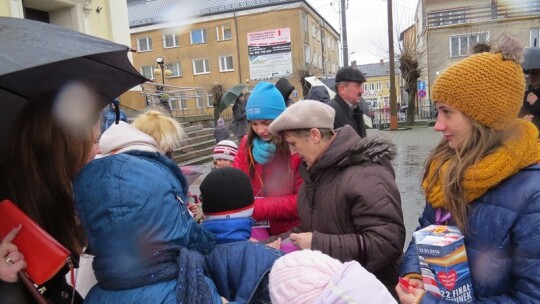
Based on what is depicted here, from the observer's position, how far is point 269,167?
2.99 metres

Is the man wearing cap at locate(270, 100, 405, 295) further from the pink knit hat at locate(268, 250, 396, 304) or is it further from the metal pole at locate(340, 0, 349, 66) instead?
the metal pole at locate(340, 0, 349, 66)

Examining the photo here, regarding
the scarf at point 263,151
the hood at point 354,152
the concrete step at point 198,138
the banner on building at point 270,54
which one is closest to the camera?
the hood at point 354,152

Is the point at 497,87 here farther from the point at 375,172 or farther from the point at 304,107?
the point at 304,107

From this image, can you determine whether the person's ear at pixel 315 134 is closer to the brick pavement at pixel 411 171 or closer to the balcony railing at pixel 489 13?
the brick pavement at pixel 411 171

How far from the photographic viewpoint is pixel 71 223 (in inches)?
64.8

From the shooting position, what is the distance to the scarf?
2.95 metres

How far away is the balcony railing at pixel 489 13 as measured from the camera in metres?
28.7

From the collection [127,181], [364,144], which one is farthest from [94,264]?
[364,144]

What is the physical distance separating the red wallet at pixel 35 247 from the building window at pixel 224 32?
134ft

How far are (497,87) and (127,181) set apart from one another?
145cm

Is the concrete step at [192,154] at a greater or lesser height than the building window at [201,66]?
lesser

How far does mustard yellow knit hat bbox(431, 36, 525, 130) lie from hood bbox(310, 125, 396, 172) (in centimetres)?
52

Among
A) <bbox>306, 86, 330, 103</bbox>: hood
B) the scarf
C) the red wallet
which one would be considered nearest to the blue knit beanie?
the scarf

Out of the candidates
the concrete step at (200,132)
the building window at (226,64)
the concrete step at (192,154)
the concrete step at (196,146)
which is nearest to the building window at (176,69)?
the building window at (226,64)
